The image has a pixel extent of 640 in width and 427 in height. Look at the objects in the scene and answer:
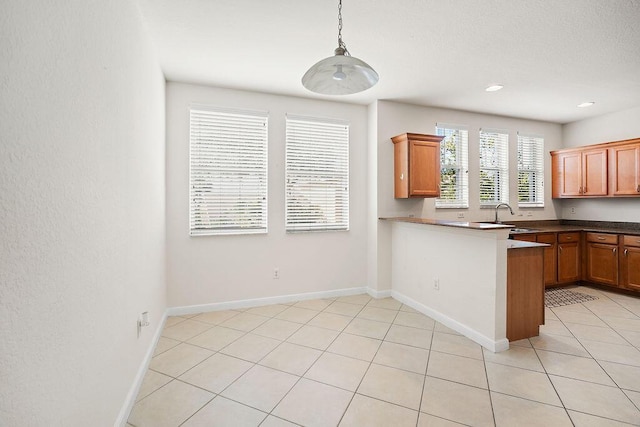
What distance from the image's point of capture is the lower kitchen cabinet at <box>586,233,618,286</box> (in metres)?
4.31

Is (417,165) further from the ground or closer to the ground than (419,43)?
closer to the ground

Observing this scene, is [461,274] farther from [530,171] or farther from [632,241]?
[530,171]

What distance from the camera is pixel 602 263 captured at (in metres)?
4.45

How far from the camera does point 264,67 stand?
10.4ft

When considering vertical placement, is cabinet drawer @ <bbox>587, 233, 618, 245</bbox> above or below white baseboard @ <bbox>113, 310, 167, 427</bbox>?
above

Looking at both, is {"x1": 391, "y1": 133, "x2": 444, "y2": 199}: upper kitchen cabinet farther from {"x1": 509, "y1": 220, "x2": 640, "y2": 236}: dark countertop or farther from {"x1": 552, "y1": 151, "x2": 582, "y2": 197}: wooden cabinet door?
{"x1": 552, "y1": 151, "x2": 582, "y2": 197}: wooden cabinet door

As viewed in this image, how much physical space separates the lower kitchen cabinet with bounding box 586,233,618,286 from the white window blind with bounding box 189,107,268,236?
492 centimetres

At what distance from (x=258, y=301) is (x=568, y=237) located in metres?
Answer: 4.72

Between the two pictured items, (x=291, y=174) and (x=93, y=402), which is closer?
(x=93, y=402)

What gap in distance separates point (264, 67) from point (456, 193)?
3369 millimetres

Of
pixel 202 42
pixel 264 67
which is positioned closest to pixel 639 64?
pixel 264 67

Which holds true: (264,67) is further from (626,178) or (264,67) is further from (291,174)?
(626,178)

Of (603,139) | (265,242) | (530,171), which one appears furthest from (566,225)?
(265,242)

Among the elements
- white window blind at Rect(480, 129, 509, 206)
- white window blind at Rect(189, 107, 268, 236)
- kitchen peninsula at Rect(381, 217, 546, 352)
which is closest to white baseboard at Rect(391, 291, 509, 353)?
kitchen peninsula at Rect(381, 217, 546, 352)
